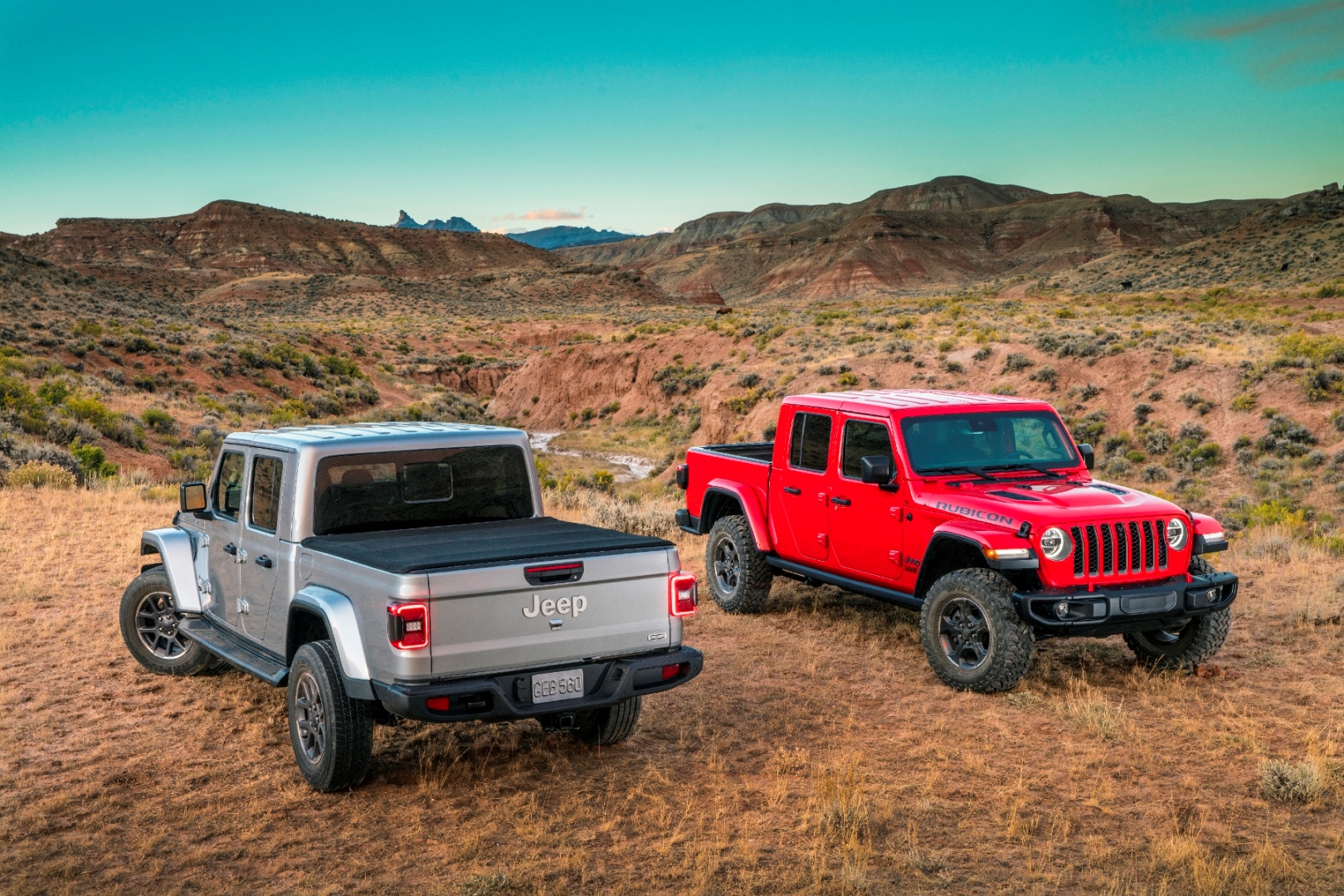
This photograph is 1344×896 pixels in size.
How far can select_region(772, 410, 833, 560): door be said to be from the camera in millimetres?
9023

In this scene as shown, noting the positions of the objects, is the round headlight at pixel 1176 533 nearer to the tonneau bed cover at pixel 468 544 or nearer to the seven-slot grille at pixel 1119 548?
the seven-slot grille at pixel 1119 548

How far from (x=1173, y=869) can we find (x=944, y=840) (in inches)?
40.3

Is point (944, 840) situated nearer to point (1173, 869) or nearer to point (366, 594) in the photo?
point (1173, 869)

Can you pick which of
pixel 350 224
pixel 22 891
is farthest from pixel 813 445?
pixel 350 224

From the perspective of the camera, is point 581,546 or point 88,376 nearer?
point 581,546

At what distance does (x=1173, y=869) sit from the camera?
190 inches

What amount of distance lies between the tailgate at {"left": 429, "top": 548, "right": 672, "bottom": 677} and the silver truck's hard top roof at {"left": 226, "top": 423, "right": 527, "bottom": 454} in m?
1.33

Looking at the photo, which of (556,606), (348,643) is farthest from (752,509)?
(348,643)

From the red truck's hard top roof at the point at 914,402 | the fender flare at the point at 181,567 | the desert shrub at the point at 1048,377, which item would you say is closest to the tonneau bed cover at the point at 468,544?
the fender flare at the point at 181,567

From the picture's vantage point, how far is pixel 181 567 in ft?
24.1

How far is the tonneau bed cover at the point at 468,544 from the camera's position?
5.12 meters

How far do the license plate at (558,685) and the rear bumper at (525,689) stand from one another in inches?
0.9

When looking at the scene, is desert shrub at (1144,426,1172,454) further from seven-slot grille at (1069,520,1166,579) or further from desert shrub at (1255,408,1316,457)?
seven-slot grille at (1069,520,1166,579)

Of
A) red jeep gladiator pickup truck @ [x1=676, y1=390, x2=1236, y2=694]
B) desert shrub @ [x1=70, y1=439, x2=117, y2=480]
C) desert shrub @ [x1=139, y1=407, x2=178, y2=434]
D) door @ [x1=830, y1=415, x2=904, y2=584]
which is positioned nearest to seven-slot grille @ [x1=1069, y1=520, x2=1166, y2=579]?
red jeep gladiator pickup truck @ [x1=676, y1=390, x2=1236, y2=694]
